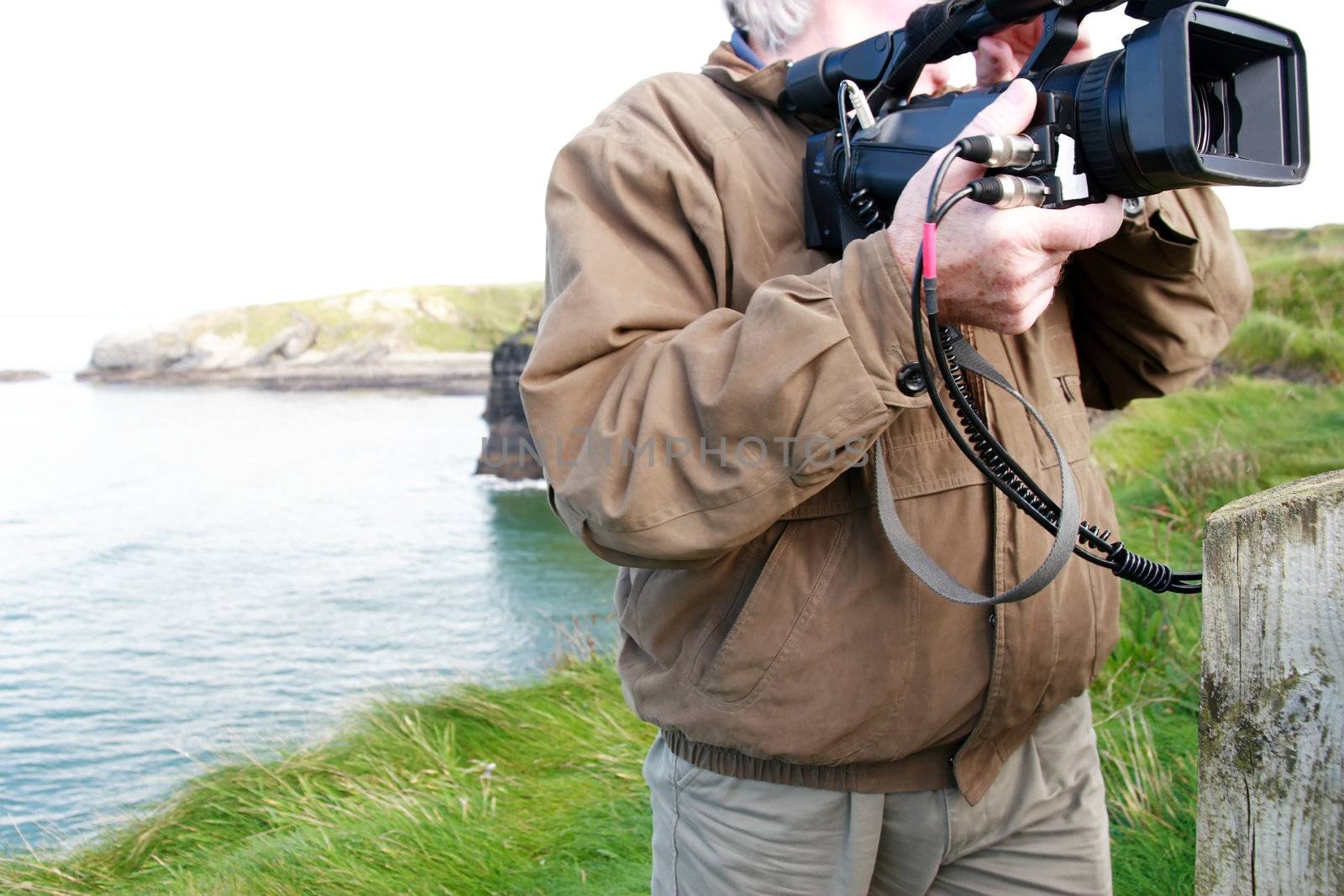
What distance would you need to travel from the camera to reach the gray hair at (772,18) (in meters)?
1.77

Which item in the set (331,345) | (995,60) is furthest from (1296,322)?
(331,345)

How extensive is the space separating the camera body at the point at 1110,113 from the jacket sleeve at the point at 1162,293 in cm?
40

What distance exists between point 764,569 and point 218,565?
74.2 feet

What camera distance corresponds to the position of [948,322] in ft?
4.52

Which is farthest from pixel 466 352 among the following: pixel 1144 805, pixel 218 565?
pixel 1144 805

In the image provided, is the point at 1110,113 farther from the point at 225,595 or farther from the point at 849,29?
the point at 225,595

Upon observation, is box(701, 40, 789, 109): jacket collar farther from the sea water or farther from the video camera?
the sea water

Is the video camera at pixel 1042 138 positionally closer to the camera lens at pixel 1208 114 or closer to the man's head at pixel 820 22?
the camera lens at pixel 1208 114

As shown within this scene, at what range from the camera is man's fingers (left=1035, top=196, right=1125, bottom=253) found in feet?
4.15

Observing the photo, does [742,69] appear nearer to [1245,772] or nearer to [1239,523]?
[1239,523]

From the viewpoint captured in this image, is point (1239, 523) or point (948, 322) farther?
point (948, 322)

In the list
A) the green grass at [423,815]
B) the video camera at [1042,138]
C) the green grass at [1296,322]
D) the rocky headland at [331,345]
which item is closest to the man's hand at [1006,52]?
the video camera at [1042,138]

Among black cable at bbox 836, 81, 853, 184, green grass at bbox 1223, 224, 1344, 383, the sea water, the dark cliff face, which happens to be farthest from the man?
the dark cliff face

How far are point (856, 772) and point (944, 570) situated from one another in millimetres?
354
